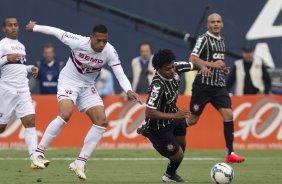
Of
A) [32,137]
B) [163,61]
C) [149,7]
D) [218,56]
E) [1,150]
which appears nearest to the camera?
[163,61]

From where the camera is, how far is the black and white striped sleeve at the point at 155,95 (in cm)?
1251

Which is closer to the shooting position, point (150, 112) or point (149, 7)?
point (150, 112)

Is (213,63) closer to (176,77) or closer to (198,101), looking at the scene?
(198,101)

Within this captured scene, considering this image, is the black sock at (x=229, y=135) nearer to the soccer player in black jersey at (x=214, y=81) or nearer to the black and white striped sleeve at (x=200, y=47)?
the soccer player in black jersey at (x=214, y=81)

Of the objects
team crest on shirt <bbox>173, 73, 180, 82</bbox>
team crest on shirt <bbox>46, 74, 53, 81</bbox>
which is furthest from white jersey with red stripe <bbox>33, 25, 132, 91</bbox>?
team crest on shirt <bbox>46, 74, 53, 81</bbox>

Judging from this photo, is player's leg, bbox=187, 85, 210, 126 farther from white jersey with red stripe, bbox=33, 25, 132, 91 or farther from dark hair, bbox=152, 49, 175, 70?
dark hair, bbox=152, 49, 175, 70

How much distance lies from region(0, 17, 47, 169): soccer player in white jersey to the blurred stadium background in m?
0.82

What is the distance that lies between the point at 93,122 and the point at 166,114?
1632 millimetres

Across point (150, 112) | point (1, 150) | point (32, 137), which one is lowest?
point (1, 150)

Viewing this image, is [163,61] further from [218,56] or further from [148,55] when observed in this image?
[148,55]

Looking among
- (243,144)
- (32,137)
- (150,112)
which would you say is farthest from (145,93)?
(150,112)

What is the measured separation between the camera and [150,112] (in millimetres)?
12492

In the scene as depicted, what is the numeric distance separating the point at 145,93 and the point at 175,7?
3.51 meters

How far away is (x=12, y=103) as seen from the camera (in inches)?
615
